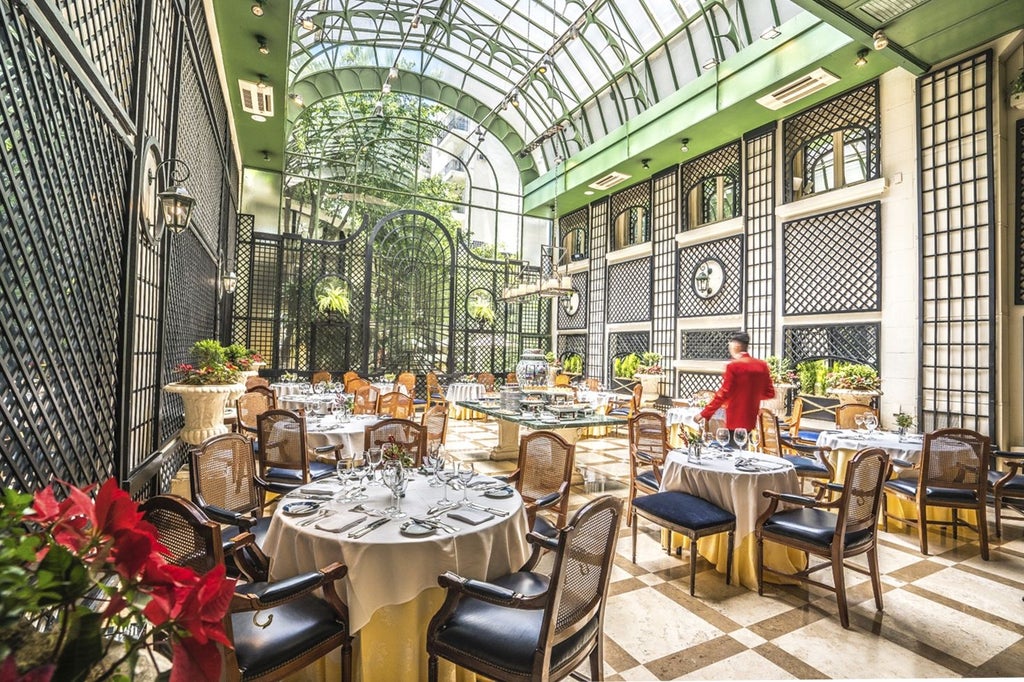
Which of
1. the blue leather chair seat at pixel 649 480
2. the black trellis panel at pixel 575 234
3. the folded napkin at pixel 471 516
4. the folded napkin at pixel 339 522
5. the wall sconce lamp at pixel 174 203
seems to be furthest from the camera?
the black trellis panel at pixel 575 234

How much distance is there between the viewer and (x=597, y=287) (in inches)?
501

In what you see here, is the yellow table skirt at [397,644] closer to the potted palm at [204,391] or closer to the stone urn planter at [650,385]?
the potted palm at [204,391]

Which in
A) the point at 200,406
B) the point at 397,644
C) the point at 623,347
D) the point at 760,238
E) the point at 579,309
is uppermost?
the point at 760,238

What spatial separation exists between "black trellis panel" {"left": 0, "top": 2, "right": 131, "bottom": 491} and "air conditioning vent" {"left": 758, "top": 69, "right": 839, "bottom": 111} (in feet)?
25.4

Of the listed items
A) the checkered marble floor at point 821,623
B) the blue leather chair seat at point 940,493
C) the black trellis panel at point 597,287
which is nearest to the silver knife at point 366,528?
Answer: the checkered marble floor at point 821,623

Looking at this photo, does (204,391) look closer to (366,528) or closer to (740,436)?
(366,528)

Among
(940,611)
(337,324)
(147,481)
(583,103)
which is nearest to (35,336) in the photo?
(147,481)

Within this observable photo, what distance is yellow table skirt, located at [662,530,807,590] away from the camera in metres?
3.31

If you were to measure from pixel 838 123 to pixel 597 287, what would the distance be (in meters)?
6.18

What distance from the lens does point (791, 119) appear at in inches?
319

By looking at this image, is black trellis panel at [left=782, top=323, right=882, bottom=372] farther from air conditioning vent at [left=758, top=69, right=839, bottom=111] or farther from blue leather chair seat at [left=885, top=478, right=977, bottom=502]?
air conditioning vent at [left=758, top=69, right=839, bottom=111]

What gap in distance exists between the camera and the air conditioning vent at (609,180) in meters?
10.7

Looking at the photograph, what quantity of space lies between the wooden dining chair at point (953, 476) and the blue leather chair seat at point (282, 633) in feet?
14.4

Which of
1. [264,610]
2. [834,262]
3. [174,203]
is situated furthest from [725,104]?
[264,610]
